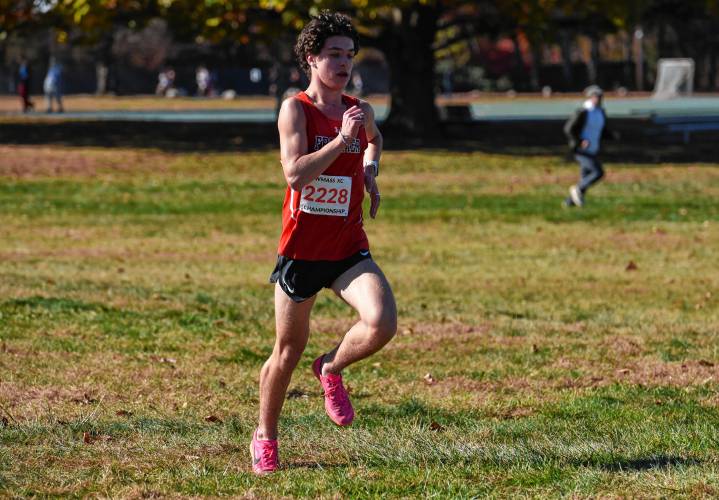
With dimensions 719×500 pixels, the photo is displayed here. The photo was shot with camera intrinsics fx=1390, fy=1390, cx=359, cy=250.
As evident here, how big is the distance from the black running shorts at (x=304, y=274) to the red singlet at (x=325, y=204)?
3 centimetres

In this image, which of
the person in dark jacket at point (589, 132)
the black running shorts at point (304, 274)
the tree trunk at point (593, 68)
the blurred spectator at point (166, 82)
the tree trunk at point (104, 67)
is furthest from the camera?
the tree trunk at point (104, 67)

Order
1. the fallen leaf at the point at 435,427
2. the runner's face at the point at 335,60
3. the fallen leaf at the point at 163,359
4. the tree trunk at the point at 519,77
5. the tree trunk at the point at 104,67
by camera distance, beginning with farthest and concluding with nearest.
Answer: the tree trunk at the point at 519,77
the tree trunk at the point at 104,67
the fallen leaf at the point at 163,359
the fallen leaf at the point at 435,427
the runner's face at the point at 335,60

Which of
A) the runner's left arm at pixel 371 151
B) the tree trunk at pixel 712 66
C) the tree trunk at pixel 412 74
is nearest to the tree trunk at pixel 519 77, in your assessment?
the tree trunk at pixel 712 66

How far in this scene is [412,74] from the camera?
35062 millimetres

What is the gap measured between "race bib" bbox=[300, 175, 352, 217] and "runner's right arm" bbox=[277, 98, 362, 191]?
9 cm

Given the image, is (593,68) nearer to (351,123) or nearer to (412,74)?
(412,74)

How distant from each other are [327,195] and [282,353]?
755mm

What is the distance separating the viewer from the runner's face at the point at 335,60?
5.82 metres

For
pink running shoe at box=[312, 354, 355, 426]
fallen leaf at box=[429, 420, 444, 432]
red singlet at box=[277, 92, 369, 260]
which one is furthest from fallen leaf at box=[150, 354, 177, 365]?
red singlet at box=[277, 92, 369, 260]

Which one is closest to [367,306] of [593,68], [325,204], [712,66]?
[325,204]

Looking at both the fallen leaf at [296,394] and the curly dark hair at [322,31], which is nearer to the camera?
the curly dark hair at [322,31]

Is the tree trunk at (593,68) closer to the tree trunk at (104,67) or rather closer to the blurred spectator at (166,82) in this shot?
the blurred spectator at (166,82)

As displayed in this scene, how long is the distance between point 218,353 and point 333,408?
364 centimetres

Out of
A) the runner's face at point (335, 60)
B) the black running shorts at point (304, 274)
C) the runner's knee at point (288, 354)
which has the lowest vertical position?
the runner's knee at point (288, 354)
